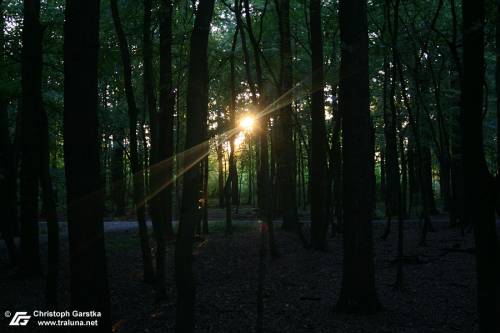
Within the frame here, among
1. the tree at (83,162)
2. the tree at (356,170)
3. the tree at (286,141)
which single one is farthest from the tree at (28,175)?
the tree at (286,141)

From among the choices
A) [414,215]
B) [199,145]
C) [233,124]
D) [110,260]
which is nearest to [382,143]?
[414,215]

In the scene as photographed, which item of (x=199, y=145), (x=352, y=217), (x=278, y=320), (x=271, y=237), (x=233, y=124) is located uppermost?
(x=233, y=124)

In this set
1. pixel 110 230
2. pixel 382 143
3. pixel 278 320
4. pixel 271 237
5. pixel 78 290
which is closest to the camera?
pixel 78 290

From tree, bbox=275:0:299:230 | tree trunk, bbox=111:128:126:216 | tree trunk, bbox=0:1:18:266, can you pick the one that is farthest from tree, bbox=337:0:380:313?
tree trunk, bbox=111:128:126:216

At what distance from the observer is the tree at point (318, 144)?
15.1 meters

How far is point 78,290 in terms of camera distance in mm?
4996

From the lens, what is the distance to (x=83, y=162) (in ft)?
16.2

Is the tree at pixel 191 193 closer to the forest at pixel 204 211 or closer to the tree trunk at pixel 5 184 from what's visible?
the forest at pixel 204 211

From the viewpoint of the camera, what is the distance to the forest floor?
7648 mm

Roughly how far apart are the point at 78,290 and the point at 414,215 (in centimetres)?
2884

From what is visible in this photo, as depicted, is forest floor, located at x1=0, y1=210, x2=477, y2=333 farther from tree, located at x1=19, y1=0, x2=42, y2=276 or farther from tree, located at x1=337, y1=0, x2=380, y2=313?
tree, located at x1=19, y1=0, x2=42, y2=276

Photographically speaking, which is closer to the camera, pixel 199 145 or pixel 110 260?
pixel 199 145

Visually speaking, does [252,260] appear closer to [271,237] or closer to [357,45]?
[271,237]

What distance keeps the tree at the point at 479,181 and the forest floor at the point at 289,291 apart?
2.59m
